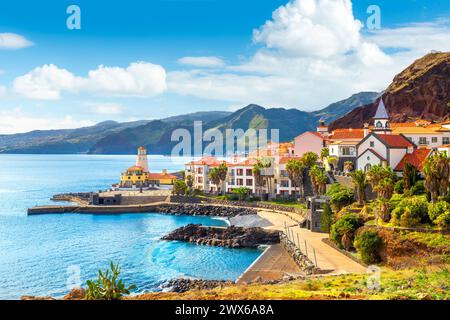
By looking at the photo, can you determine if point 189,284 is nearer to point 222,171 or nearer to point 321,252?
point 321,252

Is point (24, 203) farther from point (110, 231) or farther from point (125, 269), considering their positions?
point (125, 269)

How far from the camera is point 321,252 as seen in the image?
43969mm

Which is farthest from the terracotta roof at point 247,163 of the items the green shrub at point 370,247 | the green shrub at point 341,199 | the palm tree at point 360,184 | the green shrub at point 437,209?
the green shrub at point 437,209

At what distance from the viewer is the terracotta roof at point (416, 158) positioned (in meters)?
53.1

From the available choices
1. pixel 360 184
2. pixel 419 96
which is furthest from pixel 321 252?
pixel 419 96

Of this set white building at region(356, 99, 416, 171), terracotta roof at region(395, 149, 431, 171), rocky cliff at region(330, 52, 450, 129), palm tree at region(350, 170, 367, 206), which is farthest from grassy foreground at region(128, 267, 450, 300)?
rocky cliff at region(330, 52, 450, 129)

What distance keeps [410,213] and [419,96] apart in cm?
8939

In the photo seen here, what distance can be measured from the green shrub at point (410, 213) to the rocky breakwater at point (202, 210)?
38909 millimetres

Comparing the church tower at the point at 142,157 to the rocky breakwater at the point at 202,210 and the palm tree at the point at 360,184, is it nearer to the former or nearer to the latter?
Result: the rocky breakwater at the point at 202,210

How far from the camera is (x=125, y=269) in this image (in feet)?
150

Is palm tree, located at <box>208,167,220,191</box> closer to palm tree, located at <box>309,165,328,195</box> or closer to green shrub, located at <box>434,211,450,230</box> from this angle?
palm tree, located at <box>309,165,328,195</box>

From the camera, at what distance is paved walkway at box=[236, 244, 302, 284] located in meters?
40.1
